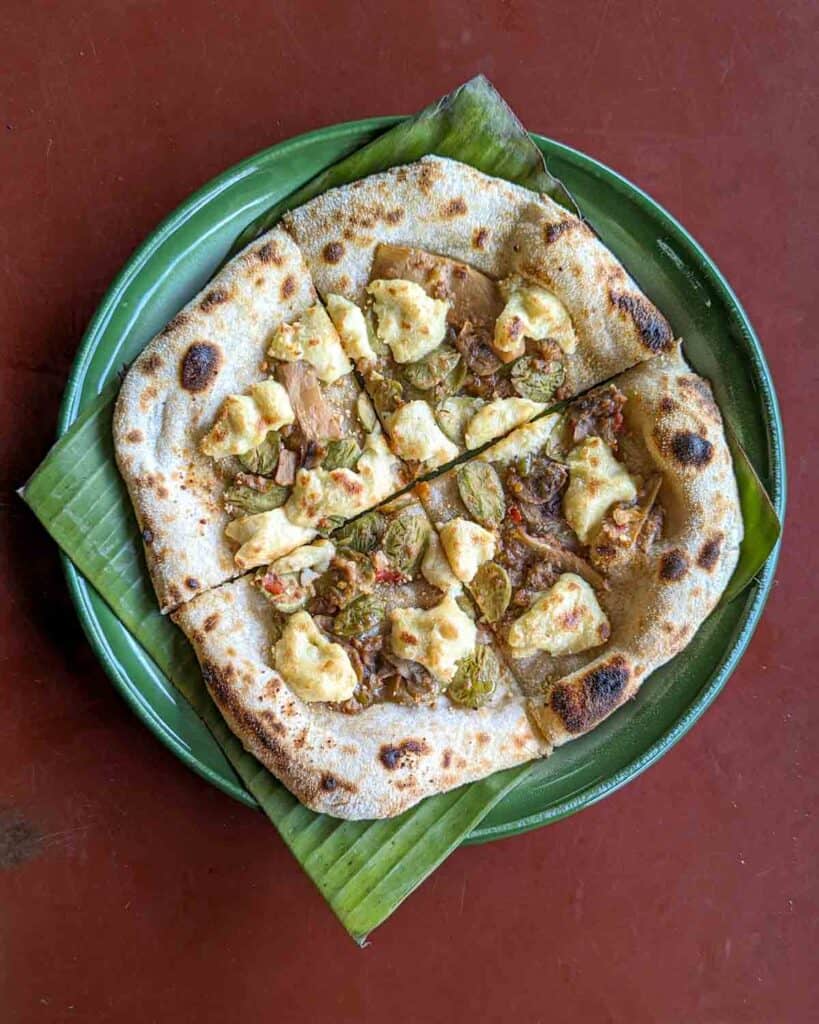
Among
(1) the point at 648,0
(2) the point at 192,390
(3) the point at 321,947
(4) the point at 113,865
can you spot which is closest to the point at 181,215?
(2) the point at 192,390

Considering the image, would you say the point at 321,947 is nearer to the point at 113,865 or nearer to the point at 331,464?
the point at 113,865

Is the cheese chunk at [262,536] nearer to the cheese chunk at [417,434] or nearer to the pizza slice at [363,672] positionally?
the pizza slice at [363,672]

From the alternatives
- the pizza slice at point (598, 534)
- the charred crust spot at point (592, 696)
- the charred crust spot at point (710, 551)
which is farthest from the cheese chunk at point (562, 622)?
the charred crust spot at point (710, 551)

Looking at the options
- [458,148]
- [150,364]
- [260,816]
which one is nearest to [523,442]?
[458,148]

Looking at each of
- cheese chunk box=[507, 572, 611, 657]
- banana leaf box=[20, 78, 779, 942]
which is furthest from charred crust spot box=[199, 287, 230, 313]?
cheese chunk box=[507, 572, 611, 657]

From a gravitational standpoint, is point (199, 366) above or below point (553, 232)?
above

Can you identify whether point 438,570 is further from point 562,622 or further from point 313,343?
point 313,343
